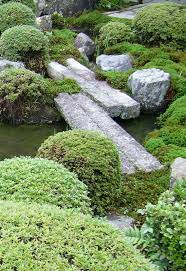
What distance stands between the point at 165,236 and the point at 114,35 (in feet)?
33.0

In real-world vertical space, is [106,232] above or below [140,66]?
above

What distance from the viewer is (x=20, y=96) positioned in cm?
930

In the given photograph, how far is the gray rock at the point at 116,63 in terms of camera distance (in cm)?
1175

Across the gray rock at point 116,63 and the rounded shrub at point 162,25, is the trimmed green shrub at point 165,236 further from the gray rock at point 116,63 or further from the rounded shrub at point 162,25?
the rounded shrub at point 162,25

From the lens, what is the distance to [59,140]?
6.12 meters

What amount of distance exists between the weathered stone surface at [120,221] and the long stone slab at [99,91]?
3.60 m

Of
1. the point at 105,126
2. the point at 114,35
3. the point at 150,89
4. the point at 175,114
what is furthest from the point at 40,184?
the point at 114,35

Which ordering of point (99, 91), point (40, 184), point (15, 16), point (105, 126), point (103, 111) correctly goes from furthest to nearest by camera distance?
1. point (15, 16)
2. point (99, 91)
3. point (103, 111)
4. point (105, 126)
5. point (40, 184)

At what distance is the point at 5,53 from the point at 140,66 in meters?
3.04

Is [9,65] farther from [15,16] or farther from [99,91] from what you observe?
[15,16]

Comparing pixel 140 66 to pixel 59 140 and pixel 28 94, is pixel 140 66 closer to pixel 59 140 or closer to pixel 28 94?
pixel 28 94

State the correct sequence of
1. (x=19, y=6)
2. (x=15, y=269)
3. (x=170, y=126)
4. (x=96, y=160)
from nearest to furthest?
(x=15, y=269), (x=96, y=160), (x=170, y=126), (x=19, y=6)

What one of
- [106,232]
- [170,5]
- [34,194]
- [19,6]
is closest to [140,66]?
[170,5]

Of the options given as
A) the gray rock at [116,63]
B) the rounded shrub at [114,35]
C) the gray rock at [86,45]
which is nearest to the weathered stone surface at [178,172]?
the gray rock at [116,63]
